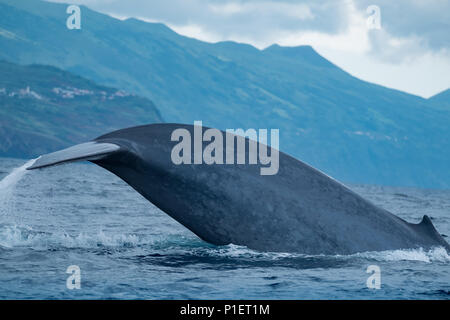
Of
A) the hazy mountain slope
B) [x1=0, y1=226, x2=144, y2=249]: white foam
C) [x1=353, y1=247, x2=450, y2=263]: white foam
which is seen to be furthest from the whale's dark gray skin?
the hazy mountain slope

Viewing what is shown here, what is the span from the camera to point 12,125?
158 meters

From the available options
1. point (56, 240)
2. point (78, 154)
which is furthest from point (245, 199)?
point (56, 240)

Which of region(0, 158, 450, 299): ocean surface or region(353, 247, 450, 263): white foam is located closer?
region(0, 158, 450, 299): ocean surface

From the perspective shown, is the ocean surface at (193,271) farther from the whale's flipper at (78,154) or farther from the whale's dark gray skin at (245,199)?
the whale's flipper at (78,154)

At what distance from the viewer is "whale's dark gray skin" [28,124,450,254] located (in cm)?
730

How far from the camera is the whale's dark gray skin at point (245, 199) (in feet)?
23.9

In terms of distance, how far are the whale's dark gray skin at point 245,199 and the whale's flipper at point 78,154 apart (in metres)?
0.18

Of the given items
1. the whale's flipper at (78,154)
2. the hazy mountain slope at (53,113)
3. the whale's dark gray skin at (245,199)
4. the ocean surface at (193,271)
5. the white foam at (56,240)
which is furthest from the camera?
the hazy mountain slope at (53,113)

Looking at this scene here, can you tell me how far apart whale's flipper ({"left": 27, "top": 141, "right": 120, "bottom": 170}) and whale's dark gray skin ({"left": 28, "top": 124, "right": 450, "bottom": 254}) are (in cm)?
18

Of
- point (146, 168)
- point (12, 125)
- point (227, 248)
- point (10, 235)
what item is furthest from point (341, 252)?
point (12, 125)

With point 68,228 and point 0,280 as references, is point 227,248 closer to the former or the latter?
point 0,280

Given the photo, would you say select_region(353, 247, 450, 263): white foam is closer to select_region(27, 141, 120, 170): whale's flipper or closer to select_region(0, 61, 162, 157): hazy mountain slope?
select_region(27, 141, 120, 170): whale's flipper

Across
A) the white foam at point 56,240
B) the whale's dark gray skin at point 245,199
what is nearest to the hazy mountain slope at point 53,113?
the white foam at point 56,240

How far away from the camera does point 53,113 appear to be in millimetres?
178125
